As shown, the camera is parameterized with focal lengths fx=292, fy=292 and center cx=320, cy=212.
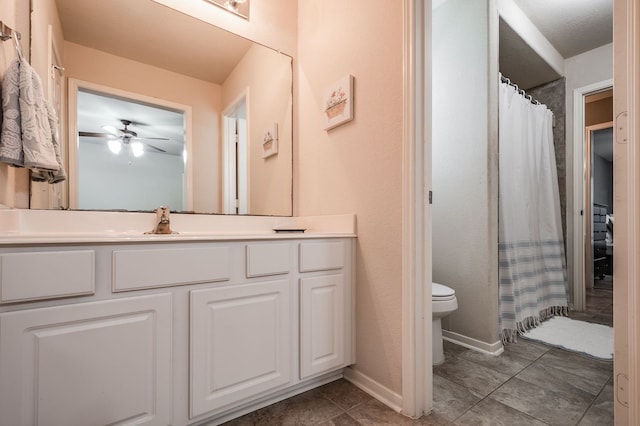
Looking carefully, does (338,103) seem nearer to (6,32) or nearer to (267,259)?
(267,259)

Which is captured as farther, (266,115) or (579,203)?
(579,203)

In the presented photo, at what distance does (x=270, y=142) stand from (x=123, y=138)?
2.69 feet

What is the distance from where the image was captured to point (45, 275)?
85cm

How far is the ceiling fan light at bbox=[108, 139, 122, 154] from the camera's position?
4.68 feet

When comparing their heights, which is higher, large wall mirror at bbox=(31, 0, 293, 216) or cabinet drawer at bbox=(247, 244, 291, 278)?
large wall mirror at bbox=(31, 0, 293, 216)

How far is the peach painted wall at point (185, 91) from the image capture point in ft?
4.57

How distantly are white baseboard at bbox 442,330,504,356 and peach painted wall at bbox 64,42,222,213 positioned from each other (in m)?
1.82

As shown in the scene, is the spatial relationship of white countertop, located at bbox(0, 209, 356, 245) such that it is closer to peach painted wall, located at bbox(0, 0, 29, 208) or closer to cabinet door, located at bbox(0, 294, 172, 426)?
peach painted wall, located at bbox(0, 0, 29, 208)

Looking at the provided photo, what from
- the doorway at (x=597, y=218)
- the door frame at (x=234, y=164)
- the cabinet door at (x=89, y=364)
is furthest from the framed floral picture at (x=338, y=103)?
the doorway at (x=597, y=218)

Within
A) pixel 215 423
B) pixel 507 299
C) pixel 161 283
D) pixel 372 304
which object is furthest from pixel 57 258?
pixel 507 299

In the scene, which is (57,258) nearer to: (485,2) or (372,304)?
(372,304)

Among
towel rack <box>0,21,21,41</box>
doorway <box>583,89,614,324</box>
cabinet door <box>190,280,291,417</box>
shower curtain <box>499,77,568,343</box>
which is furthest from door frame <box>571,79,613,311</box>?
towel rack <box>0,21,21,41</box>

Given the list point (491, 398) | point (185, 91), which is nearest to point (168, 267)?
point (185, 91)

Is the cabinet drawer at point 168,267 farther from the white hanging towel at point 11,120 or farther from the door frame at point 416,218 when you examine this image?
the door frame at point 416,218
